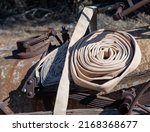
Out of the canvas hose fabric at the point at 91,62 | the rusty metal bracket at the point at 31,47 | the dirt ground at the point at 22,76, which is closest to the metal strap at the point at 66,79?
the canvas hose fabric at the point at 91,62

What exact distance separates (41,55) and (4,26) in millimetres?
4355

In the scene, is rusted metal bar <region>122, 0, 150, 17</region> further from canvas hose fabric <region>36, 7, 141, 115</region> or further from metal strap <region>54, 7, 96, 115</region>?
metal strap <region>54, 7, 96, 115</region>

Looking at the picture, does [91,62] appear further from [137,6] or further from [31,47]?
[31,47]

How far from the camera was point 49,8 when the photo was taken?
838cm

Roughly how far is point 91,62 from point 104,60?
3.5 inches

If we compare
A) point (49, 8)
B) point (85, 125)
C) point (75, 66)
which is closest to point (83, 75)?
point (75, 66)

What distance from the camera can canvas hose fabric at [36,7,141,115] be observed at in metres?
2.96

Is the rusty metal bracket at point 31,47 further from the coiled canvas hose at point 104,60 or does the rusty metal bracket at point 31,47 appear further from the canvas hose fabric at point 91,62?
the coiled canvas hose at point 104,60

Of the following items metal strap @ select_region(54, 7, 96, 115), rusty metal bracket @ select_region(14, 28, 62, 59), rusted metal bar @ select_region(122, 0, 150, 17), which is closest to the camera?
metal strap @ select_region(54, 7, 96, 115)

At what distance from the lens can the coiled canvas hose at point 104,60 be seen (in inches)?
116

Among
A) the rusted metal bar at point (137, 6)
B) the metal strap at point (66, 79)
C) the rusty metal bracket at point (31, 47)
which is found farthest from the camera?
the rusty metal bracket at point (31, 47)

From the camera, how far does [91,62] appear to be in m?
3.03

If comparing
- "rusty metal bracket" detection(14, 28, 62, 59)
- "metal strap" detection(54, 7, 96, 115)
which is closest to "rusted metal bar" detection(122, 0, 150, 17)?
"metal strap" detection(54, 7, 96, 115)

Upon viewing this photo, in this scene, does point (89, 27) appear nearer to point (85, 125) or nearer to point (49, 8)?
point (85, 125)
